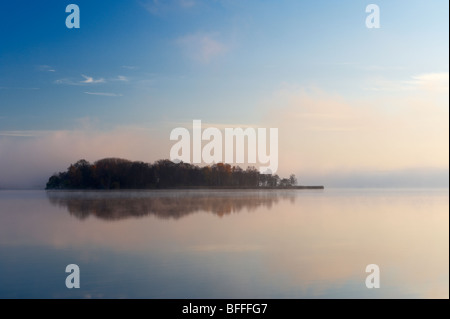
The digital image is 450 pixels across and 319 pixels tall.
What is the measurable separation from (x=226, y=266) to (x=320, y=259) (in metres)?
2.65

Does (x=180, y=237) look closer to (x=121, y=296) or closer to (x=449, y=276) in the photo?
(x=121, y=296)

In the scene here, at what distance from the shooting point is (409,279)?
9.95 metres

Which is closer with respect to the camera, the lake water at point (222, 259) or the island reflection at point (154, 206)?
the lake water at point (222, 259)

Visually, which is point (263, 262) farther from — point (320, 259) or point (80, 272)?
point (80, 272)

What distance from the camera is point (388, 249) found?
13414 mm

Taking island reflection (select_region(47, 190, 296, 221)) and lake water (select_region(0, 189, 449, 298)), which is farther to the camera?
island reflection (select_region(47, 190, 296, 221))

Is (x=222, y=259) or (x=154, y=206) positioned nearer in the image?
(x=222, y=259)

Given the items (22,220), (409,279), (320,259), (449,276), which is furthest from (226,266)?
(22,220)

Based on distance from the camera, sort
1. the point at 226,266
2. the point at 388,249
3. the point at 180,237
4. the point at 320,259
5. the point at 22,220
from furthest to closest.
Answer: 1. the point at 22,220
2. the point at 180,237
3. the point at 388,249
4. the point at 320,259
5. the point at 226,266

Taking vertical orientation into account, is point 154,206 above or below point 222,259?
above
